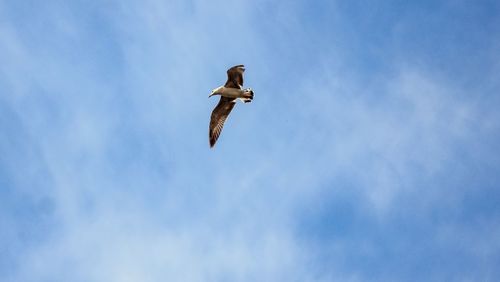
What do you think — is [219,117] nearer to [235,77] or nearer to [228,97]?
[228,97]

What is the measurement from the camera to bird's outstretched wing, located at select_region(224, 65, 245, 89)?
36125 mm

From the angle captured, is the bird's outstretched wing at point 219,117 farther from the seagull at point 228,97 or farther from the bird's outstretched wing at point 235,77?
the bird's outstretched wing at point 235,77

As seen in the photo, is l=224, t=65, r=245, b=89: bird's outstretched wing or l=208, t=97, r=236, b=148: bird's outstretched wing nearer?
l=224, t=65, r=245, b=89: bird's outstretched wing

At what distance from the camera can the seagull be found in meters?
36.6

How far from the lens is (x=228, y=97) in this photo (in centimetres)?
3816

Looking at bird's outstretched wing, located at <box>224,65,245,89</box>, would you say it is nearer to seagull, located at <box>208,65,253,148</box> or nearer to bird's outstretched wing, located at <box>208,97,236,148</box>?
seagull, located at <box>208,65,253,148</box>

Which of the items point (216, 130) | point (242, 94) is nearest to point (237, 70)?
point (242, 94)

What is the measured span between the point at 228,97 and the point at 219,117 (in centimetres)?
169

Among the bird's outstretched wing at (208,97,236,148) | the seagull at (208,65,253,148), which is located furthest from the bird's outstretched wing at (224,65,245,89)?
the bird's outstretched wing at (208,97,236,148)

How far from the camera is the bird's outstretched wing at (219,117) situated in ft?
127

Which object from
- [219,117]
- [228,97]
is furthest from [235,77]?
[219,117]

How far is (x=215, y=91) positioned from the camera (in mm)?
37906

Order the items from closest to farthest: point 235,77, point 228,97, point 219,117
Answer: point 235,77 → point 228,97 → point 219,117

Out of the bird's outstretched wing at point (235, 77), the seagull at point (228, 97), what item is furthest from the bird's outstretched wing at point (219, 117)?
A: the bird's outstretched wing at point (235, 77)
